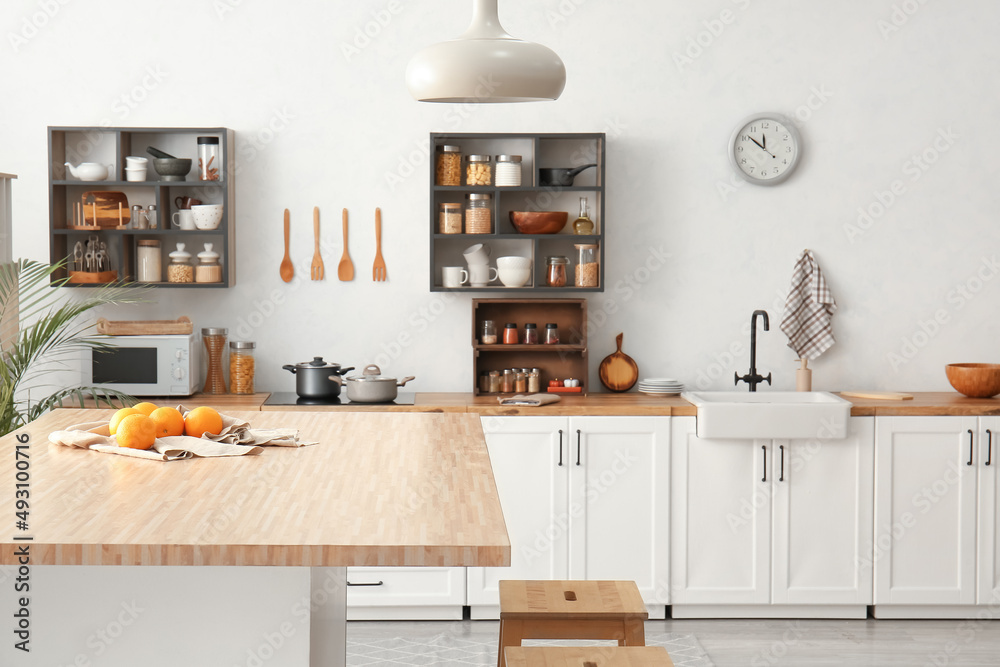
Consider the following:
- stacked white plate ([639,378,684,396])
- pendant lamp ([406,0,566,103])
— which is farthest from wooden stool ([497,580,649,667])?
stacked white plate ([639,378,684,396])

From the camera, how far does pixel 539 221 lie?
438cm

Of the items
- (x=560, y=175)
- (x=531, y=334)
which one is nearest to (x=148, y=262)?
(x=531, y=334)

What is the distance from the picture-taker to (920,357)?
15.3ft

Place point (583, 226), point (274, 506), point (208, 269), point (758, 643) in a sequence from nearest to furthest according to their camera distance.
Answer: point (274, 506) < point (758, 643) < point (208, 269) < point (583, 226)

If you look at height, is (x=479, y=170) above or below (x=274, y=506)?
above

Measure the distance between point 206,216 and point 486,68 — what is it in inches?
104

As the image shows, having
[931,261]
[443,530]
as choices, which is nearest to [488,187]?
[931,261]

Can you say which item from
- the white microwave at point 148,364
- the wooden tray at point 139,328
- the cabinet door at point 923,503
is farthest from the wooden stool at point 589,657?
the wooden tray at point 139,328

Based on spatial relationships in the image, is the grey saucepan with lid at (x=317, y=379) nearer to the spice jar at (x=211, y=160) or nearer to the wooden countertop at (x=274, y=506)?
the spice jar at (x=211, y=160)

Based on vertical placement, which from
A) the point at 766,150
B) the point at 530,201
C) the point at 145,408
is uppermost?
the point at 766,150

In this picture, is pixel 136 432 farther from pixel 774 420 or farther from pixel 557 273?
pixel 774 420

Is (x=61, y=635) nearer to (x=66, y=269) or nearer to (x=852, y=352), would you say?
(x=66, y=269)

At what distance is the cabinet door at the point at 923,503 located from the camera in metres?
4.13

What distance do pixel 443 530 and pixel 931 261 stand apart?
3790mm
